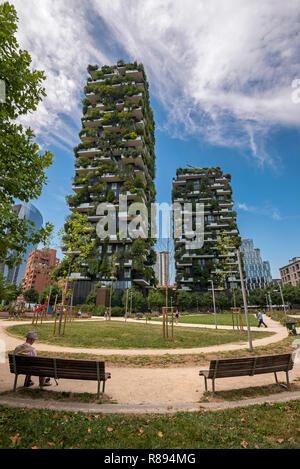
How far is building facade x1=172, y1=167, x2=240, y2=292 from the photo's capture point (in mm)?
73375

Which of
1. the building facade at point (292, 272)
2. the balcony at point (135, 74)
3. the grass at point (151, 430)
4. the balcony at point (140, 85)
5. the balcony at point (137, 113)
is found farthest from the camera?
the building facade at point (292, 272)

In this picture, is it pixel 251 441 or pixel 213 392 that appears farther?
pixel 213 392

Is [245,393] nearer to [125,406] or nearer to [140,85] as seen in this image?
[125,406]

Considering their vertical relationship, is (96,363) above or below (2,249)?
below

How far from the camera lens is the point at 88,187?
2403 inches

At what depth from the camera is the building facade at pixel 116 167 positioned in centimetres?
5566

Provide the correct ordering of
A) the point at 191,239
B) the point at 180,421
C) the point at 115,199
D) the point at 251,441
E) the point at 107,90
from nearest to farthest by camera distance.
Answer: the point at 251,441
the point at 180,421
the point at 115,199
the point at 107,90
the point at 191,239

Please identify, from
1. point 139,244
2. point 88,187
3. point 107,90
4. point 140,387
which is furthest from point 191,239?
point 140,387

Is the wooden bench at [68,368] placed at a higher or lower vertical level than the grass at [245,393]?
higher

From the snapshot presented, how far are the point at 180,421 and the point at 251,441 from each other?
1.14 m

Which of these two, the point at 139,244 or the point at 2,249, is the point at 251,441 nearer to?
the point at 2,249

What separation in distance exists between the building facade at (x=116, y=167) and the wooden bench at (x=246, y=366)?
160 ft

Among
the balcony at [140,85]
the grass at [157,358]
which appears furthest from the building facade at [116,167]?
the grass at [157,358]

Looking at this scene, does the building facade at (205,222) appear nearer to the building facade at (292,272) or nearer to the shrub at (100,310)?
the shrub at (100,310)
